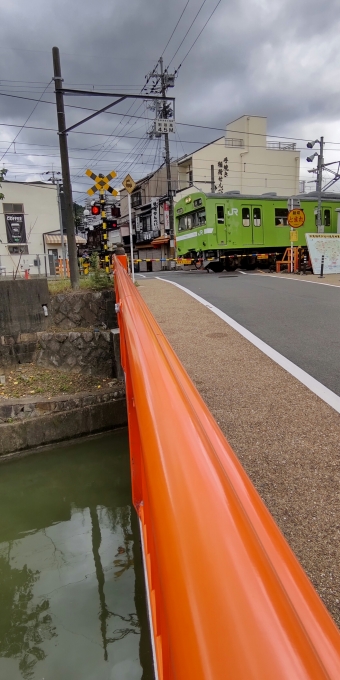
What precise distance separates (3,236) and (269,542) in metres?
33.6

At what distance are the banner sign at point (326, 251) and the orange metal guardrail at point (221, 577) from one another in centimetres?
1698

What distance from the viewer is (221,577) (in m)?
0.65

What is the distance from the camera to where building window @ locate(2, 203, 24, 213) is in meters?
30.8

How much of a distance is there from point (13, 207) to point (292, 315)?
28.5 metres

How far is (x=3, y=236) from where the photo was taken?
101ft

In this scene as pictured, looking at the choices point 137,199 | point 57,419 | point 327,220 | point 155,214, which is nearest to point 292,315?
point 57,419

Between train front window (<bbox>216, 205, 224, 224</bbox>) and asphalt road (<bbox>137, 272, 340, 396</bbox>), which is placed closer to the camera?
asphalt road (<bbox>137, 272, 340, 396</bbox>)

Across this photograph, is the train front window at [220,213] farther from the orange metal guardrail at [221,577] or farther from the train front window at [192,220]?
the orange metal guardrail at [221,577]

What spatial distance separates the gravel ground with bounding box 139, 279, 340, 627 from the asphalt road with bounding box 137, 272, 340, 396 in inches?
19.6

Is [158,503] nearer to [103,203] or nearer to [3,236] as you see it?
[103,203]

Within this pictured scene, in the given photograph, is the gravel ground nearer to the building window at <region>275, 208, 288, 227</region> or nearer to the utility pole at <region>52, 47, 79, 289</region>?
the utility pole at <region>52, 47, 79, 289</region>

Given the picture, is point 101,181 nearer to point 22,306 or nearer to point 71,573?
point 22,306

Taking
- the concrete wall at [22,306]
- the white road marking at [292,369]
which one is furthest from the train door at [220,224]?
the concrete wall at [22,306]

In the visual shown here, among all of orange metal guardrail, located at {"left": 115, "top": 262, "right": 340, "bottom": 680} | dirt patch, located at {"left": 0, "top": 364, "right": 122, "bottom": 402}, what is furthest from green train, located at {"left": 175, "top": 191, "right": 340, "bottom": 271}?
orange metal guardrail, located at {"left": 115, "top": 262, "right": 340, "bottom": 680}
